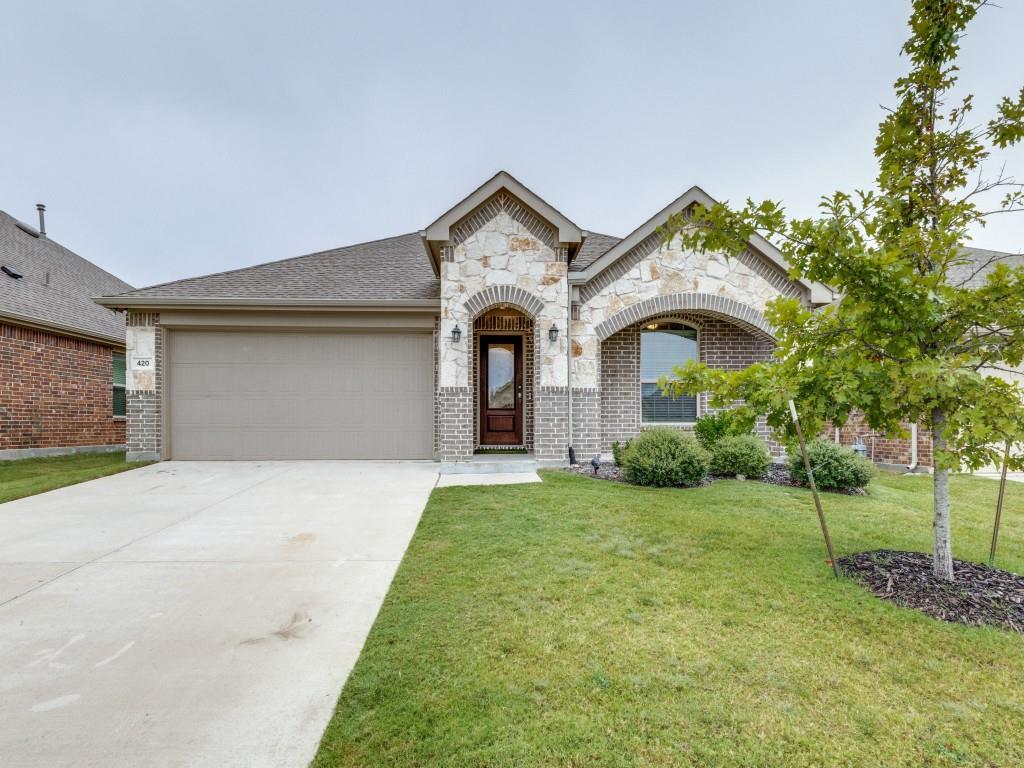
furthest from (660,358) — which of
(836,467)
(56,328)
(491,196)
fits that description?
(56,328)

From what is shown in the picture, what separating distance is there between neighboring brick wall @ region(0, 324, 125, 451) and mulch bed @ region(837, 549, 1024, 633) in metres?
14.8

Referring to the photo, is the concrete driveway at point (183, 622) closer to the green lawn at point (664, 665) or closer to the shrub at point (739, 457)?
the green lawn at point (664, 665)

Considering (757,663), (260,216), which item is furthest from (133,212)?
(757,663)

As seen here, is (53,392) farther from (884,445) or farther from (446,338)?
(884,445)

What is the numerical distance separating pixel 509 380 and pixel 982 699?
873 cm

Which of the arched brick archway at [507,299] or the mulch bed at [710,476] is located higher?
the arched brick archway at [507,299]

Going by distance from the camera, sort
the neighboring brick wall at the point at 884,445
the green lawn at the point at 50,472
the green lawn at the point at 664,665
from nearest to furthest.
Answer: the green lawn at the point at 664,665, the green lawn at the point at 50,472, the neighboring brick wall at the point at 884,445

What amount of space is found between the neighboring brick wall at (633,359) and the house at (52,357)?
494 inches

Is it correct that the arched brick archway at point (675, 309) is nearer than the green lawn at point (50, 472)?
No

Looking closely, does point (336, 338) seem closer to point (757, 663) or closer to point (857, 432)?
point (757, 663)

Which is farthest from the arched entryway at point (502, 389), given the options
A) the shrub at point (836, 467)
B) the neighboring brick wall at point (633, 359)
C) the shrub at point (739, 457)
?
the shrub at point (836, 467)

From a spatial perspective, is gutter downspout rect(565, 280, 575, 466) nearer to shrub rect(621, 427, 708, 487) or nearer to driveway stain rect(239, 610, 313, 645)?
shrub rect(621, 427, 708, 487)

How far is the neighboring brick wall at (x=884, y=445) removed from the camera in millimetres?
8825

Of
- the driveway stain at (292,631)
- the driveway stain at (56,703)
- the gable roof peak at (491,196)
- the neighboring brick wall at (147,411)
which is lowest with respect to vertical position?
the driveway stain at (292,631)
